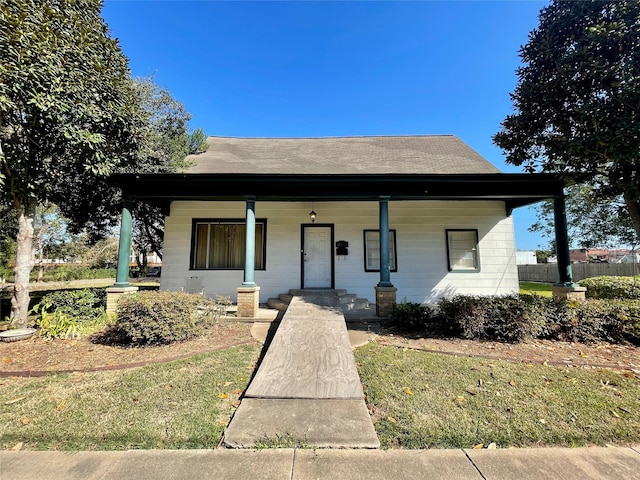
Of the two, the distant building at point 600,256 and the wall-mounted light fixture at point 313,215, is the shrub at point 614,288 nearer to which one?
the wall-mounted light fixture at point 313,215

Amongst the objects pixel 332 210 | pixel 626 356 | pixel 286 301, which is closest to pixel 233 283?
pixel 286 301

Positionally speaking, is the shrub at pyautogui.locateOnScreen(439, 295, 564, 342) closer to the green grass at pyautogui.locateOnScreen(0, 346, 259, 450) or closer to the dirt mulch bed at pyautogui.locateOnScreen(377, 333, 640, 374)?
the dirt mulch bed at pyautogui.locateOnScreen(377, 333, 640, 374)

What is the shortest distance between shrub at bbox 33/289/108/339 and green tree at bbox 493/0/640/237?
33.0ft

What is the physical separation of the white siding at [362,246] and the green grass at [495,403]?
16.1 ft

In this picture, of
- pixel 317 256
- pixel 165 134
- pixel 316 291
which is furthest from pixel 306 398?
pixel 165 134

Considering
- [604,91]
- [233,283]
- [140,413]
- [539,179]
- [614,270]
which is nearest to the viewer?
[140,413]

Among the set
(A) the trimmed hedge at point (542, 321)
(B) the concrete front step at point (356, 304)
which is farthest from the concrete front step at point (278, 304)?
(A) the trimmed hedge at point (542, 321)

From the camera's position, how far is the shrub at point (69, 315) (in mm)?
5559

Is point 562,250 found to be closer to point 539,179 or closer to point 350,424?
point 539,179

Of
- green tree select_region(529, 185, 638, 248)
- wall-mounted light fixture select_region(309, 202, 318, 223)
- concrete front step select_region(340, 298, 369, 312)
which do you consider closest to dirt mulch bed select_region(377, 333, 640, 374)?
concrete front step select_region(340, 298, 369, 312)

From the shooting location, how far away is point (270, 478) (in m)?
2.05

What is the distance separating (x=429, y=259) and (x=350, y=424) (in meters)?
7.35

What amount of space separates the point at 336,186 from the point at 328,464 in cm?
641

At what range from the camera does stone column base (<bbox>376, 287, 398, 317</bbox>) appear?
22.2ft
